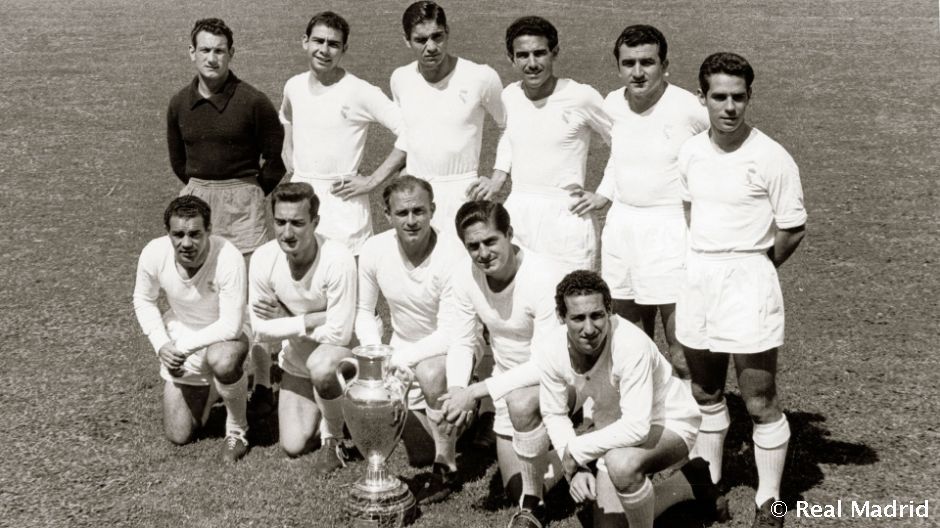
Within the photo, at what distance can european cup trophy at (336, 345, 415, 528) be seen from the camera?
596cm

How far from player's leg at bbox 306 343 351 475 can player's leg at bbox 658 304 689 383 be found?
1.88m

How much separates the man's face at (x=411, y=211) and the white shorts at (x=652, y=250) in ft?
3.77

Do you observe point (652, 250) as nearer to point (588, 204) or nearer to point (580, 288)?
A: point (588, 204)

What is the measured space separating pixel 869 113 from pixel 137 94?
1315 cm

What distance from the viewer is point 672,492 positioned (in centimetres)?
596

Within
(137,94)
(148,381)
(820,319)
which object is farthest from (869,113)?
(148,381)

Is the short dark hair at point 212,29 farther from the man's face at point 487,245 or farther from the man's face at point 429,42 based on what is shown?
the man's face at point 487,245

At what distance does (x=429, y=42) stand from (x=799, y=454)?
10.9 feet

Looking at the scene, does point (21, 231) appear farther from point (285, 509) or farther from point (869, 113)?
point (869, 113)

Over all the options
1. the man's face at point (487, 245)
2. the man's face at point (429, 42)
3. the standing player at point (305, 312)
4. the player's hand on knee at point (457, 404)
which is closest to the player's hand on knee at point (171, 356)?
the standing player at point (305, 312)

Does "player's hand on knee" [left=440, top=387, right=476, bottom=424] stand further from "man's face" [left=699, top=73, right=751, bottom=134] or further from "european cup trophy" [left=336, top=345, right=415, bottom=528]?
"man's face" [left=699, top=73, right=751, bottom=134]

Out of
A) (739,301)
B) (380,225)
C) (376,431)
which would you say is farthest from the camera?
(380,225)

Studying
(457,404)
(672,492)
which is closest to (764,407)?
(672,492)

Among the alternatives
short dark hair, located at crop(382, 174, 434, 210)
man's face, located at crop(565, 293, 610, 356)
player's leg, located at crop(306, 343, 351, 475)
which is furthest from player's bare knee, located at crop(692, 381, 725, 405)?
player's leg, located at crop(306, 343, 351, 475)
